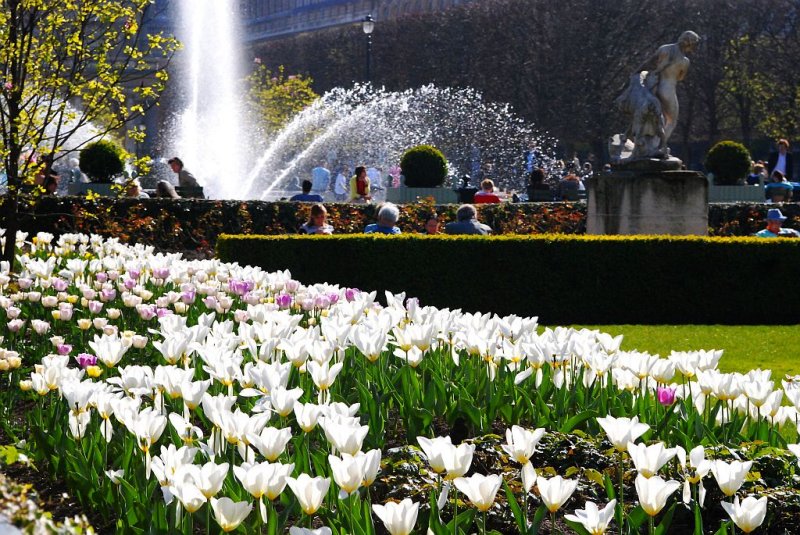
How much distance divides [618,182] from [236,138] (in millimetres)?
29870

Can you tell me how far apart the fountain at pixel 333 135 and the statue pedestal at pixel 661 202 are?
1270cm

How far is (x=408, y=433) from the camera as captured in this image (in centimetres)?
396

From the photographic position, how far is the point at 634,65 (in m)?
40.0

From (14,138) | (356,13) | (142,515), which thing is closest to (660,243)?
(14,138)

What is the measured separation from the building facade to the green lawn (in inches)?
2321

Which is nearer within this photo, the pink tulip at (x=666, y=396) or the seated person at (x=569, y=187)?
the pink tulip at (x=666, y=396)

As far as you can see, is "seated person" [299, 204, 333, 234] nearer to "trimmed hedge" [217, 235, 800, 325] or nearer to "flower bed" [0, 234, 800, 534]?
"trimmed hedge" [217, 235, 800, 325]

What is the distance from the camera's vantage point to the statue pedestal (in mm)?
13805

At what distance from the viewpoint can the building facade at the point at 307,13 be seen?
7481 centimetres

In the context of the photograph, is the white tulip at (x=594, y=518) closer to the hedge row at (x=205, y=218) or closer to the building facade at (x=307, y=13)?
the hedge row at (x=205, y=218)

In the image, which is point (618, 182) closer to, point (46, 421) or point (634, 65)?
point (46, 421)

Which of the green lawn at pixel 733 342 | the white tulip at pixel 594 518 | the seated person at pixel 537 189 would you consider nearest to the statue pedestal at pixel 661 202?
the green lawn at pixel 733 342

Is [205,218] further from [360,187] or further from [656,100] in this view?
[656,100]

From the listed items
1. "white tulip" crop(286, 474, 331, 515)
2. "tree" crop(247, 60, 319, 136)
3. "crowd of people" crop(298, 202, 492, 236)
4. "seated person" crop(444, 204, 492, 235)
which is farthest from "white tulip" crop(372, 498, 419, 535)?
"tree" crop(247, 60, 319, 136)
